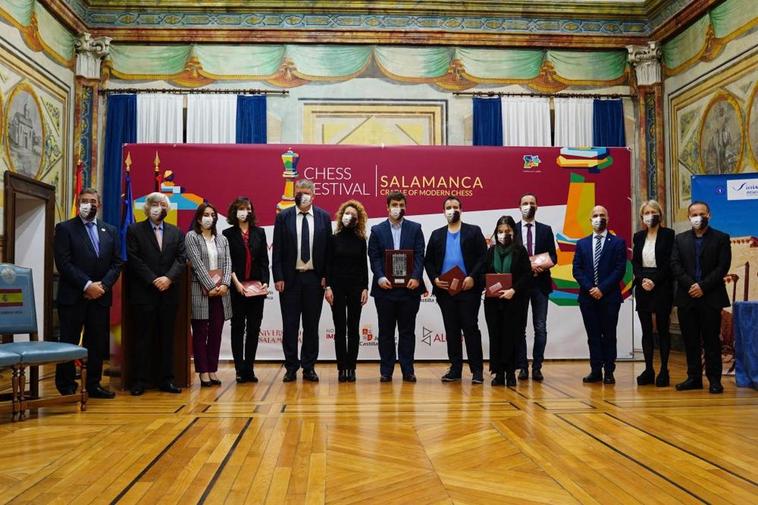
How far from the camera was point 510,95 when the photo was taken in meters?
9.66

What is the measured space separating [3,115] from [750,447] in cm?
720

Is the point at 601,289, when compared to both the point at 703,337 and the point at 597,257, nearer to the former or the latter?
the point at 597,257

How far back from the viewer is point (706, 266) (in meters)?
5.32

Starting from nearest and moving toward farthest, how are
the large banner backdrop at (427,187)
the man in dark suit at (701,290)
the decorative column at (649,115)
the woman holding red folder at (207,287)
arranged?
the man in dark suit at (701,290), the woman holding red folder at (207,287), the large banner backdrop at (427,187), the decorative column at (649,115)

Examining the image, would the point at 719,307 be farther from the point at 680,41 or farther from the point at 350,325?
the point at 680,41

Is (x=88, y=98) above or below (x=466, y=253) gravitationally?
above

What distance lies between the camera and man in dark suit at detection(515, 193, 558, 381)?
579 centimetres

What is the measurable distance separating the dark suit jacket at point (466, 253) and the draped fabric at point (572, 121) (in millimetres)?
4497

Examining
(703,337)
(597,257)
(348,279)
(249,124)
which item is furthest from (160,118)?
(703,337)

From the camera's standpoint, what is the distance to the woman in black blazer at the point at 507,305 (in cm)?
543

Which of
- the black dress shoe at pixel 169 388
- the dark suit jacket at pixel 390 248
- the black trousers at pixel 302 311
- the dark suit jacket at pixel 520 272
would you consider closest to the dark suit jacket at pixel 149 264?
the black dress shoe at pixel 169 388

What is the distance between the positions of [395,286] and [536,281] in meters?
1.20

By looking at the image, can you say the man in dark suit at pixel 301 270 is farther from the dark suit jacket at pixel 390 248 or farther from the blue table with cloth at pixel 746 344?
the blue table with cloth at pixel 746 344

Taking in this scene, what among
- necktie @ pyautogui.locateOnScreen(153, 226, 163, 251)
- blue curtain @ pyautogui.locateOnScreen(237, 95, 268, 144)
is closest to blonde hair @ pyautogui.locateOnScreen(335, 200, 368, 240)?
necktie @ pyautogui.locateOnScreen(153, 226, 163, 251)
